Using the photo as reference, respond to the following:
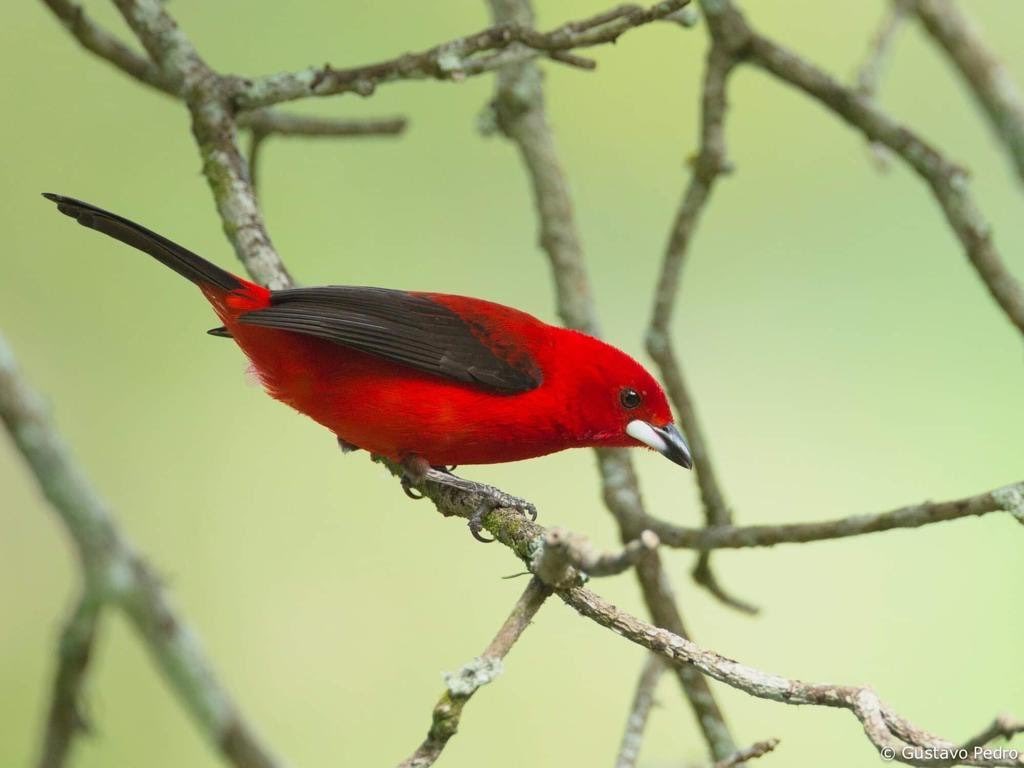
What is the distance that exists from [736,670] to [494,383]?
5.52 ft

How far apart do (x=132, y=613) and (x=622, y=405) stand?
256 centimetres

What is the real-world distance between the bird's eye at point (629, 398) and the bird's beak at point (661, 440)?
0.06m

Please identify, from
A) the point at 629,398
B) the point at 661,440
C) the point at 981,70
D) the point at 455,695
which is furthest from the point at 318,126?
the point at 455,695

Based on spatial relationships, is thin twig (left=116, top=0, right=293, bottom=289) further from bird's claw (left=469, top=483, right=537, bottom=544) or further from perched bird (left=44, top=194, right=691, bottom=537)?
bird's claw (left=469, top=483, right=537, bottom=544)

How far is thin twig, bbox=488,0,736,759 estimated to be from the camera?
424cm

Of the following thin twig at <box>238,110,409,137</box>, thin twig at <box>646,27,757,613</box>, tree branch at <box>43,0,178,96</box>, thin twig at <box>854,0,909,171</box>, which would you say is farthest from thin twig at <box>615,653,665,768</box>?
tree branch at <box>43,0,178,96</box>

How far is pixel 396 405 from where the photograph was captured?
12.7 feet

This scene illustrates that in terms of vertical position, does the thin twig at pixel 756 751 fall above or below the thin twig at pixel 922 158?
below

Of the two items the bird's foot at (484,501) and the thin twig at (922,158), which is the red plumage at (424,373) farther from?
the thin twig at (922,158)

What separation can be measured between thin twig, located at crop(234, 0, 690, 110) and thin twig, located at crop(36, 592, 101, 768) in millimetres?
2428

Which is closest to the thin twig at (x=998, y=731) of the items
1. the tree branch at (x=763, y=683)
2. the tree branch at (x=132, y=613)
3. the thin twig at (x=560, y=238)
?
the tree branch at (x=763, y=683)

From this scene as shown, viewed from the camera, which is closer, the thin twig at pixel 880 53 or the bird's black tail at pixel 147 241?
the bird's black tail at pixel 147 241

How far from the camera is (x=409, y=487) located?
4.06 m

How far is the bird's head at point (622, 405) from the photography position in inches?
161
